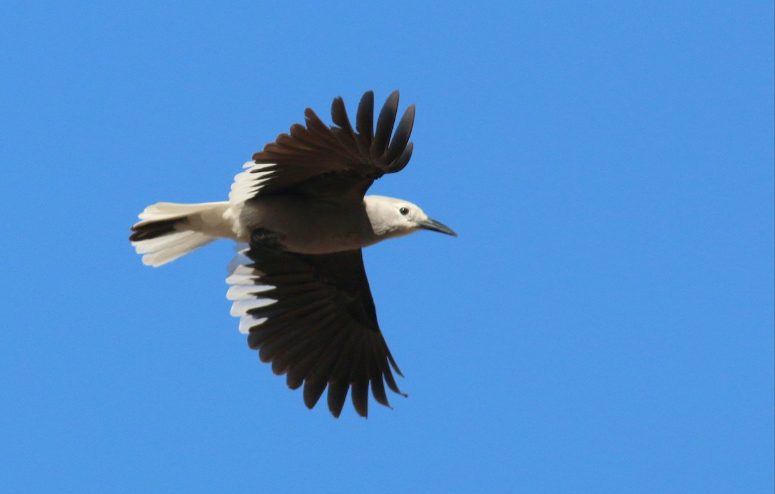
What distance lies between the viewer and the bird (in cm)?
643

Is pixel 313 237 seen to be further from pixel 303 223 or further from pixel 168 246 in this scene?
pixel 168 246

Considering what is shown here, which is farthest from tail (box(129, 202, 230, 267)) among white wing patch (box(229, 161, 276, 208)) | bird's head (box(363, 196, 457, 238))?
bird's head (box(363, 196, 457, 238))

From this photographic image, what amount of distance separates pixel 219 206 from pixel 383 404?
5.87 feet

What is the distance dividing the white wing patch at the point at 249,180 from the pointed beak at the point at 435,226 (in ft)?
3.09

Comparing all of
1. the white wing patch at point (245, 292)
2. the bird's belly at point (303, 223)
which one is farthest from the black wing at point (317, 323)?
the bird's belly at point (303, 223)

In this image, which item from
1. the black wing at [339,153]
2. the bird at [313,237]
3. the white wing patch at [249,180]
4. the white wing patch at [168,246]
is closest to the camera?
the black wing at [339,153]

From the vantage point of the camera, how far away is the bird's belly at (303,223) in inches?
277

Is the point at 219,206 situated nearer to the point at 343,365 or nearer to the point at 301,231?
the point at 301,231

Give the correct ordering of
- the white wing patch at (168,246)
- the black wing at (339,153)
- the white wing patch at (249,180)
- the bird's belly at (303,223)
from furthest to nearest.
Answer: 1. the white wing patch at (168,246)
2. the bird's belly at (303,223)
3. the white wing patch at (249,180)
4. the black wing at (339,153)

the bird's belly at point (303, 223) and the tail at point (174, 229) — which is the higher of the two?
the tail at point (174, 229)

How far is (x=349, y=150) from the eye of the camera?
21.3 feet

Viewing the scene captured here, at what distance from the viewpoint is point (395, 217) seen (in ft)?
23.4

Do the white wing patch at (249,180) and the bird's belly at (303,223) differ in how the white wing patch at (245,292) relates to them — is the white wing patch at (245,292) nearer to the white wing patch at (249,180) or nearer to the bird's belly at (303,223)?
the bird's belly at (303,223)

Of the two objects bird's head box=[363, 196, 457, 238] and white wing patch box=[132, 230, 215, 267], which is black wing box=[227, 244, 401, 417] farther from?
bird's head box=[363, 196, 457, 238]
